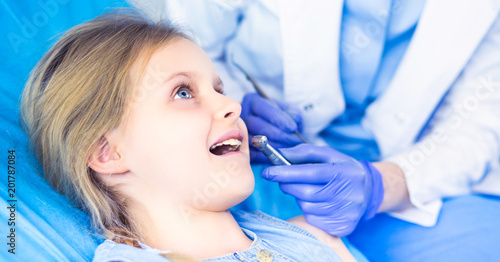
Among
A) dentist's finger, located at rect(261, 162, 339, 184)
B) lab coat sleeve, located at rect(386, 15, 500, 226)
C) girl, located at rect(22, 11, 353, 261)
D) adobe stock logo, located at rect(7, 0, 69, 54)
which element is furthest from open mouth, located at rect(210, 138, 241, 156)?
adobe stock logo, located at rect(7, 0, 69, 54)

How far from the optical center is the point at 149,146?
0.92m

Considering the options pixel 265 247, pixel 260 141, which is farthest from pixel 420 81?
pixel 265 247

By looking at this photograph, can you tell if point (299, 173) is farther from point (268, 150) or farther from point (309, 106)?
point (309, 106)

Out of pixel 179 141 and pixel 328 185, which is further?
pixel 328 185

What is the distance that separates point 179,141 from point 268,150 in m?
0.24

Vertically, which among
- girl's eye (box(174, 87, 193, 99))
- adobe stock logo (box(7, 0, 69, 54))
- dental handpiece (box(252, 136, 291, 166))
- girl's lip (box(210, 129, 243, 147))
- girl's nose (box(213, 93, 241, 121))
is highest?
adobe stock logo (box(7, 0, 69, 54))

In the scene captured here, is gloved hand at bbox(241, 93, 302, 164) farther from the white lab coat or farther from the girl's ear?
the girl's ear

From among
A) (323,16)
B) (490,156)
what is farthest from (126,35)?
(490,156)

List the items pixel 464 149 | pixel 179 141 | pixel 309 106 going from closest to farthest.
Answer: pixel 179 141 → pixel 464 149 → pixel 309 106

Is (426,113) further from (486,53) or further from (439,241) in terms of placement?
(439,241)

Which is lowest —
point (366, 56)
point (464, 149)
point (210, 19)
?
point (464, 149)

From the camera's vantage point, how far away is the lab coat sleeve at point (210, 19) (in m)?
1.37

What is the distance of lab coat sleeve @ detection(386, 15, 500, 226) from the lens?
1256 mm

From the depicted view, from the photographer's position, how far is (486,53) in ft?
4.25
